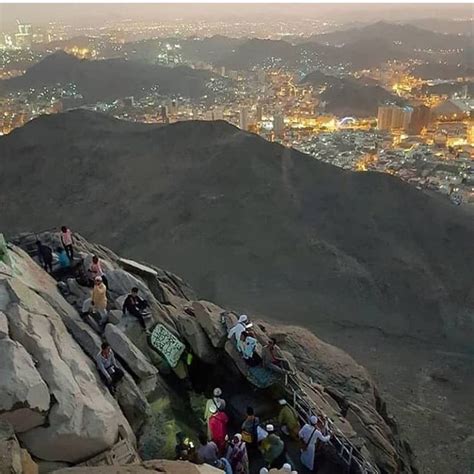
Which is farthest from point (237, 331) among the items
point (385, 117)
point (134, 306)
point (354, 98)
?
point (354, 98)

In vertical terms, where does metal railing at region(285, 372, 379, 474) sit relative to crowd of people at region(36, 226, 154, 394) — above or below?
below

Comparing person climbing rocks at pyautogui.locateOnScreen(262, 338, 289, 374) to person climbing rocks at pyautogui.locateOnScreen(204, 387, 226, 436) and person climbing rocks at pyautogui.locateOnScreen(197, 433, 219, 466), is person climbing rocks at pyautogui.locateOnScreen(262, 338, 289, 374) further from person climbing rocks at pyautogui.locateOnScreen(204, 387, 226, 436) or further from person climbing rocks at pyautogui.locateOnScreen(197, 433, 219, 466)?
person climbing rocks at pyautogui.locateOnScreen(197, 433, 219, 466)

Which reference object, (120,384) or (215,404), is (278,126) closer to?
(215,404)

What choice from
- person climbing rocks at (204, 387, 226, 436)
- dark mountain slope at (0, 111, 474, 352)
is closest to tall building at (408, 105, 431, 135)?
→ dark mountain slope at (0, 111, 474, 352)

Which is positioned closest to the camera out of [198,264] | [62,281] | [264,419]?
[264,419]

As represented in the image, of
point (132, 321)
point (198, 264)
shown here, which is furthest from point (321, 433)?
point (198, 264)

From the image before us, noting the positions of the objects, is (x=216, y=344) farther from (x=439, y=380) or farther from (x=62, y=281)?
(x=439, y=380)

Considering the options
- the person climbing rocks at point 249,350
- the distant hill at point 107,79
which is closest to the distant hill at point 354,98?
the distant hill at point 107,79
